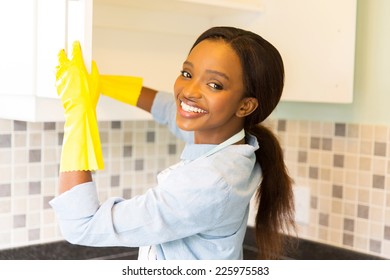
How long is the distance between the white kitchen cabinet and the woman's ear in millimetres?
278

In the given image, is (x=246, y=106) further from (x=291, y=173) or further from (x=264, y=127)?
(x=291, y=173)

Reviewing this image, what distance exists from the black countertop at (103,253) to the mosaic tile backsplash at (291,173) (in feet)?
0.05

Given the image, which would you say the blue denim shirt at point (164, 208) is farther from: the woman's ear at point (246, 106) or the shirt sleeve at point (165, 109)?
the shirt sleeve at point (165, 109)

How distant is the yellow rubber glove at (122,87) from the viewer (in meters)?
1.32

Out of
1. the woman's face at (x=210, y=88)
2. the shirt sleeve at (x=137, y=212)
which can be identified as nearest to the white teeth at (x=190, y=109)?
the woman's face at (x=210, y=88)

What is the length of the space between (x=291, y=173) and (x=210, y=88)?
70 cm

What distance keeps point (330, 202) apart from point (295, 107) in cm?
27

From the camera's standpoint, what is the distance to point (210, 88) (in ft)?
Answer: 3.77

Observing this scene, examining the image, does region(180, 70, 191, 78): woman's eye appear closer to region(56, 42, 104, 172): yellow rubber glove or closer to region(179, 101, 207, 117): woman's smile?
region(179, 101, 207, 117): woman's smile

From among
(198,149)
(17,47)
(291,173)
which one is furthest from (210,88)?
(291,173)

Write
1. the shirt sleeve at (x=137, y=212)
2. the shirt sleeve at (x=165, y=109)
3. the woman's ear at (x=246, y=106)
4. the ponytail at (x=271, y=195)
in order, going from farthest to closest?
the shirt sleeve at (x=165, y=109) → the ponytail at (x=271, y=195) → the woman's ear at (x=246, y=106) → the shirt sleeve at (x=137, y=212)

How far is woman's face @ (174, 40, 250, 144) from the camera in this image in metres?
1.14

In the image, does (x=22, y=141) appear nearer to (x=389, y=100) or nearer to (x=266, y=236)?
(x=266, y=236)
